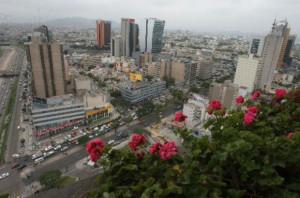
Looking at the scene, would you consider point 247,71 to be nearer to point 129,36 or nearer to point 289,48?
point 289,48

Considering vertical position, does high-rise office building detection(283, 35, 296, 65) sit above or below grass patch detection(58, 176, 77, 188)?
above

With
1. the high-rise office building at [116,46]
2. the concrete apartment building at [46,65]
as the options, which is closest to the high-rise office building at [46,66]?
the concrete apartment building at [46,65]

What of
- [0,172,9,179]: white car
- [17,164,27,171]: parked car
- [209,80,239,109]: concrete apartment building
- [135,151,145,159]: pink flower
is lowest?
[0,172,9,179]: white car

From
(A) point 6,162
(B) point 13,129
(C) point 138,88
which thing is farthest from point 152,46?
(A) point 6,162

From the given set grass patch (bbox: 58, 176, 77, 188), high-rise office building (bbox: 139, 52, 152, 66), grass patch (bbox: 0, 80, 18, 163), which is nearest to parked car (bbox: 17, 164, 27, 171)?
grass patch (bbox: 0, 80, 18, 163)

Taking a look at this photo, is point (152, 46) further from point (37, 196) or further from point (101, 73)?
point (37, 196)

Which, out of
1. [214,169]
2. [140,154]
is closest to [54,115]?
[140,154]

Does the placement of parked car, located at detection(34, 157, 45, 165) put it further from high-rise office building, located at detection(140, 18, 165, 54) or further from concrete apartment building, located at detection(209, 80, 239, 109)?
high-rise office building, located at detection(140, 18, 165, 54)
